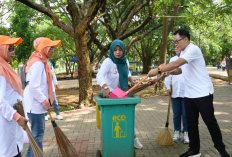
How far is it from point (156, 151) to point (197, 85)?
145 cm

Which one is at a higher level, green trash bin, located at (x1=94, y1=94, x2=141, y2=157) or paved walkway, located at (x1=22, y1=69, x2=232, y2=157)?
green trash bin, located at (x1=94, y1=94, x2=141, y2=157)

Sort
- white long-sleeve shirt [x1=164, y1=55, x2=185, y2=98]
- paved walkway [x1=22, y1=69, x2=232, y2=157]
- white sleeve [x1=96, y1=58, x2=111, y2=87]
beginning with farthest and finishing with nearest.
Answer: white long-sleeve shirt [x1=164, y1=55, x2=185, y2=98], paved walkway [x1=22, y1=69, x2=232, y2=157], white sleeve [x1=96, y1=58, x2=111, y2=87]

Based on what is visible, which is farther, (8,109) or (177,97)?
(177,97)

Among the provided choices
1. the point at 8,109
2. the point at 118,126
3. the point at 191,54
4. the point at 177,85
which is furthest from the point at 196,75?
the point at 8,109

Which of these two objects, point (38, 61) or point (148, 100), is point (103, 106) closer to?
point (38, 61)

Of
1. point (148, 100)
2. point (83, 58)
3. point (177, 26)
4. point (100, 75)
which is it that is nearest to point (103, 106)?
point (100, 75)

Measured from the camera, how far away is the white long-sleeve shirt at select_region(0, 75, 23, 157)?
7.07 feet

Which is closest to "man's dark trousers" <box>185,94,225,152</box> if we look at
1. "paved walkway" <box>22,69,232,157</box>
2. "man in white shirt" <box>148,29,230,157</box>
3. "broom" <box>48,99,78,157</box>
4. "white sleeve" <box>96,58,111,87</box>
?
"man in white shirt" <box>148,29,230,157</box>

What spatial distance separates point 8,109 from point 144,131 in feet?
11.8

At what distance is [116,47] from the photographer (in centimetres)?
361

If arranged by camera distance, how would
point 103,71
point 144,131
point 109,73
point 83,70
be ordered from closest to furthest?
point 103,71, point 109,73, point 144,131, point 83,70

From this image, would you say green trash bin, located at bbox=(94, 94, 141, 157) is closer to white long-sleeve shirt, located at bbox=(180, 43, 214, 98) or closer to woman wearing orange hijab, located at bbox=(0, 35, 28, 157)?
white long-sleeve shirt, located at bbox=(180, 43, 214, 98)

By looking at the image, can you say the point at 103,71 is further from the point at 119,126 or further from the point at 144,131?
the point at 144,131

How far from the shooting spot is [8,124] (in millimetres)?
2227
